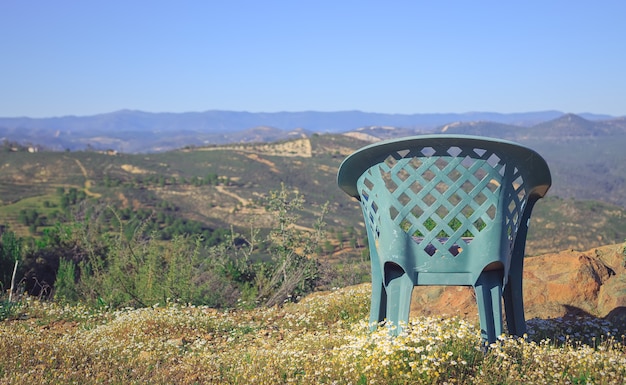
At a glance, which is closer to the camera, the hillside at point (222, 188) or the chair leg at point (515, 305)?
the chair leg at point (515, 305)

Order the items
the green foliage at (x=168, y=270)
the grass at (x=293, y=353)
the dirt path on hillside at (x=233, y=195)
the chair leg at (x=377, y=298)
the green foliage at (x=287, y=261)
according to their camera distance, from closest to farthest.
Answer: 1. the grass at (x=293, y=353)
2. the chair leg at (x=377, y=298)
3. the green foliage at (x=168, y=270)
4. the green foliage at (x=287, y=261)
5. the dirt path on hillside at (x=233, y=195)

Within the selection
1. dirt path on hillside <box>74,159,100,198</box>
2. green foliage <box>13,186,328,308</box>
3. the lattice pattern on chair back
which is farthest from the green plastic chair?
dirt path on hillside <box>74,159,100,198</box>

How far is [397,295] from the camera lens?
475 centimetres

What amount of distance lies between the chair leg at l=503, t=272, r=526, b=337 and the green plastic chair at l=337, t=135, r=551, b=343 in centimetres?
A: 52

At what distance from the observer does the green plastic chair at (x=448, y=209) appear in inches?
170

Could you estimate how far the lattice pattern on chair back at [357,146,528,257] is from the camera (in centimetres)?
432

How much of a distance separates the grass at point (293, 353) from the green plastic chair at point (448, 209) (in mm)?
268

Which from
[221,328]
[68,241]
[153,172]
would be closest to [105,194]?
[153,172]

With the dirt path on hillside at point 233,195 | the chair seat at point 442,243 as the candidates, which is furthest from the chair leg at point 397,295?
the dirt path on hillside at point 233,195

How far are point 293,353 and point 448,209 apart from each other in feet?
5.25

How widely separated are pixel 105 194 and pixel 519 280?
122 feet

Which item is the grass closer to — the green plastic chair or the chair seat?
the green plastic chair

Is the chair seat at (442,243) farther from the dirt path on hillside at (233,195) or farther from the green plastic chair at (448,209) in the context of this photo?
the dirt path on hillside at (233,195)

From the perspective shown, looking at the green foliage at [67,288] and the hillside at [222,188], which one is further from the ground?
the green foliage at [67,288]
